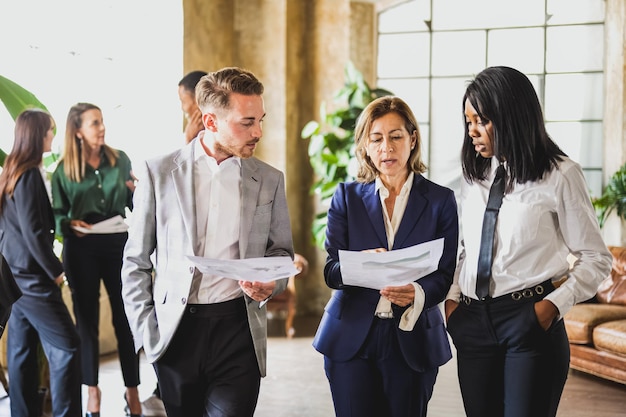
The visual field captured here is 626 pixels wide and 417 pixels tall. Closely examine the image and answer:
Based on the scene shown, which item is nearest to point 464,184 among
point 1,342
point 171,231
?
point 171,231

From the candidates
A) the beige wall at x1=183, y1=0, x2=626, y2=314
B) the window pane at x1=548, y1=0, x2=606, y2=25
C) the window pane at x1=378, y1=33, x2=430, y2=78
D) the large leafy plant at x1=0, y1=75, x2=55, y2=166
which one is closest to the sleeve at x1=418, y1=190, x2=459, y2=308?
the large leafy plant at x1=0, y1=75, x2=55, y2=166

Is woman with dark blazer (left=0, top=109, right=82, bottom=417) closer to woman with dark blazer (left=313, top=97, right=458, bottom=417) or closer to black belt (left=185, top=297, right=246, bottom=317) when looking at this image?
black belt (left=185, top=297, right=246, bottom=317)

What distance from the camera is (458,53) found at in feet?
29.7

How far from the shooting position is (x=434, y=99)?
30.1 ft

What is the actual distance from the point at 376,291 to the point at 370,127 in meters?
0.58

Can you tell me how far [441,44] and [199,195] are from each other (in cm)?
679

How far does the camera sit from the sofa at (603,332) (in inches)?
240

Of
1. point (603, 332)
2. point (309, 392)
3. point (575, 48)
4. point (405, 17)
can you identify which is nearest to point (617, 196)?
point (575, 48)

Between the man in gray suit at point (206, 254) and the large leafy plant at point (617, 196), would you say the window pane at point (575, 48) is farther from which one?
the man in gray suit at point (206, 254)

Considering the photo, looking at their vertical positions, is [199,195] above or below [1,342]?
above

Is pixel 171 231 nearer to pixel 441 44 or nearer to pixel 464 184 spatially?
pixel 464 184

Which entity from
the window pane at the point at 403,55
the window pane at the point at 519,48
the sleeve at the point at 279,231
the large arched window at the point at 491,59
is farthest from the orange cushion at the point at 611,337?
the sleeve at the point at 279,231

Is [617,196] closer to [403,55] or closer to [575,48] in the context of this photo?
[575,48]

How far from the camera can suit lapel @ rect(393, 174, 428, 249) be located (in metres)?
2.91
